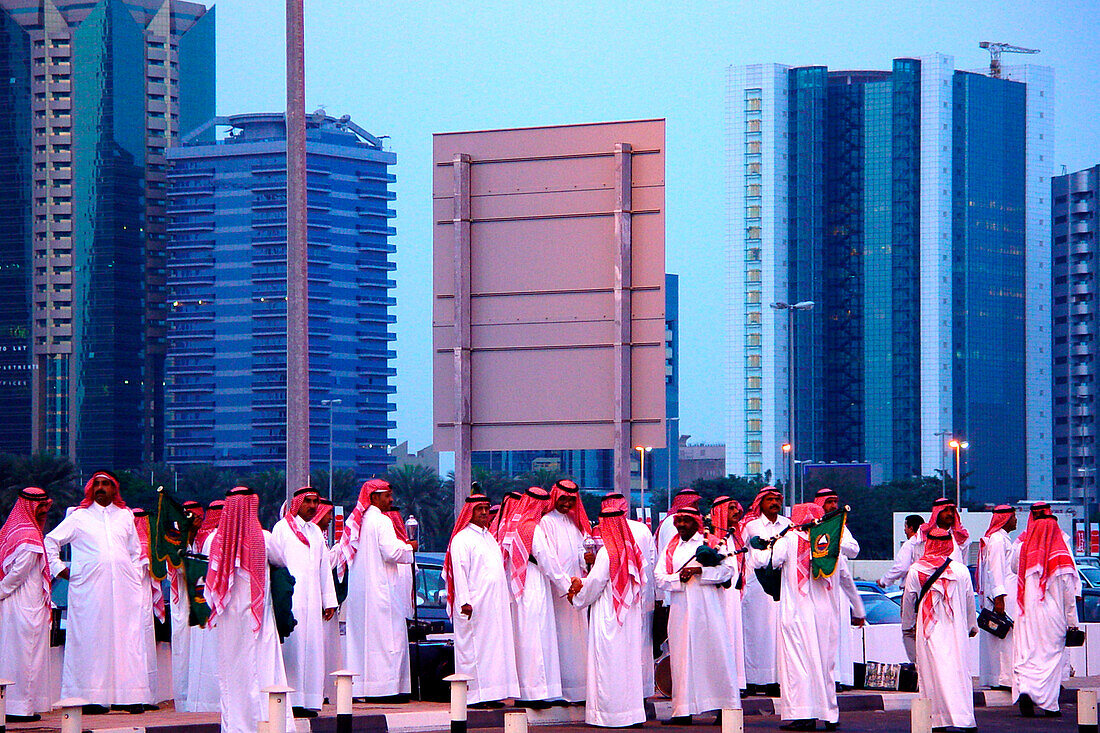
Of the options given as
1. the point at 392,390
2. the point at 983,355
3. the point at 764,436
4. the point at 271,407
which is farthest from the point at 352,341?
the point at 983,355

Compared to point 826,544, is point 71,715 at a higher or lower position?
lower

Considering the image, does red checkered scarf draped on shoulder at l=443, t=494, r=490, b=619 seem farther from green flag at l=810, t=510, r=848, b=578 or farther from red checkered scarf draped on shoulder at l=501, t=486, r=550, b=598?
green flag at l=810, t=510, r=848, b=578

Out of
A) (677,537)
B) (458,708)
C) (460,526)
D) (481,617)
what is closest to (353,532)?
(460,526)

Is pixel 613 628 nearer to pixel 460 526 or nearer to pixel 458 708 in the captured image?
pixel 460 526

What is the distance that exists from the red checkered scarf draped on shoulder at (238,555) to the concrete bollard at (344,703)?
1134mm

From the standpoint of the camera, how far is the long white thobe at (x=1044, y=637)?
1333 cm

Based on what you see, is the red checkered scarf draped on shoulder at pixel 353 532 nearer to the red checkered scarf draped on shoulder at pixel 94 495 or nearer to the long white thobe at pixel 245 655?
the red checkered scarf draped on shoulder at pixel 94 495

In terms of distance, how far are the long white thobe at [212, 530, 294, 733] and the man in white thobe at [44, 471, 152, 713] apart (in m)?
2.48

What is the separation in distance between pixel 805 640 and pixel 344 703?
4.15 m

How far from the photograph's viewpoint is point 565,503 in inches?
467

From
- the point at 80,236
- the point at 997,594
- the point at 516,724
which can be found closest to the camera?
the point at 516,724

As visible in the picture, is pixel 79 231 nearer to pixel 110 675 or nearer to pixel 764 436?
pixel 764 436

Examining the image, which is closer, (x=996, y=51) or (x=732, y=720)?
(x=732, y=720)

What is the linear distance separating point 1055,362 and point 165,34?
83.7m
